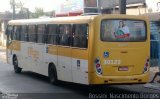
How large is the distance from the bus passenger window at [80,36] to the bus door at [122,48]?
0.56m

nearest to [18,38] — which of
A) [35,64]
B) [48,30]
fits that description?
[35,64]

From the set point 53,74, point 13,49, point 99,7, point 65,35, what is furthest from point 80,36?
point 99,7

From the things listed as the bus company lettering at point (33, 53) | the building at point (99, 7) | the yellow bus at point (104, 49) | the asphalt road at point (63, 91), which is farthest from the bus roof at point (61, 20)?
the building at point (99, 7)

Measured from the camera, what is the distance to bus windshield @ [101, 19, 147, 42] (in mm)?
13461

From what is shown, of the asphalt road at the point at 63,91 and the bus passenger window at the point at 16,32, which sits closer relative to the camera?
the asphalt road at the point at 63,91

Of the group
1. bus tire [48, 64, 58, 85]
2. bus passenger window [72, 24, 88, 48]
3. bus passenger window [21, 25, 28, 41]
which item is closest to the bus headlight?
bus passenger window [72, 24, 88, 48]

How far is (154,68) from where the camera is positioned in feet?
70.6

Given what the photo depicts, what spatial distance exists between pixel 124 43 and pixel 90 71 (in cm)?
137

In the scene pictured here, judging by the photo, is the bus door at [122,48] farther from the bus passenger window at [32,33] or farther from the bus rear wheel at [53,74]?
the bus passenger window at [32,33]

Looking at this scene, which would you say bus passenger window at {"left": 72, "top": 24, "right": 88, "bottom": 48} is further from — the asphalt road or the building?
the building

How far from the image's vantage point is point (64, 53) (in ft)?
50.5

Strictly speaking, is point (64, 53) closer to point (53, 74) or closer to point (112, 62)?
point (53, 74)

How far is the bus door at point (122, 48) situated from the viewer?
13328mm

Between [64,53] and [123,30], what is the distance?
2.62 metres
